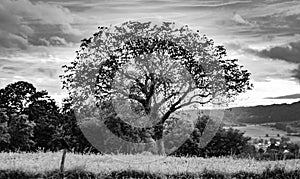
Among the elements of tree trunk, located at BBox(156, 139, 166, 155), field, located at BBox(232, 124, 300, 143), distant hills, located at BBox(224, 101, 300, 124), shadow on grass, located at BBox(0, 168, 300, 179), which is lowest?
shadow on grass, located at BBox(0, 168, 300, 179)

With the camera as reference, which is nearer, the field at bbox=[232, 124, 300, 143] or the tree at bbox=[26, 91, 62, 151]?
the tree at bbox=[26, 91, 62, 151]

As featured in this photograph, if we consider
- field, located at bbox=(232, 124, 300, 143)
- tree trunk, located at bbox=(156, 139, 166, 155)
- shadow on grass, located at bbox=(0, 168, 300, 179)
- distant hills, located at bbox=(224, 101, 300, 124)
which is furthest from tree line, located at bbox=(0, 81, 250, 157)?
distant hills, located at bbox=(224, 101, 300, 124)

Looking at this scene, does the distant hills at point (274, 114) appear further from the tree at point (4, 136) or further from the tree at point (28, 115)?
the tree at point (4, 136)

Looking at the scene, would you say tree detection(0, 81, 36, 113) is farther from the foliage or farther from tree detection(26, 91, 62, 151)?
the foliage

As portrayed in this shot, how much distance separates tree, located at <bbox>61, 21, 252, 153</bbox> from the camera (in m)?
26.5

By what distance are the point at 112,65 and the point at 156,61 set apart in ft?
7.92

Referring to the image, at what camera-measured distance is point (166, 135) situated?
2748 centimetres

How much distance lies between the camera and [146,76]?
2656cm

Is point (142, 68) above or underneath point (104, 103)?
above

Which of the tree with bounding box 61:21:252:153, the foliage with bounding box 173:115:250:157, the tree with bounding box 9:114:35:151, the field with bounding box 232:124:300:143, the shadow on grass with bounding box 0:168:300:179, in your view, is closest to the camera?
the shadow on grass with bounding box 0:168:300:179

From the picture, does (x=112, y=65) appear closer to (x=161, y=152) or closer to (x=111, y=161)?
(x=161, y=152)

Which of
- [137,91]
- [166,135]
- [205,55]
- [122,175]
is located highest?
[205,55]

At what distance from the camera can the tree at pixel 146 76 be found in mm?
26500

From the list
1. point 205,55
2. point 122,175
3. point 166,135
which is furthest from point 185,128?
point 122,175
